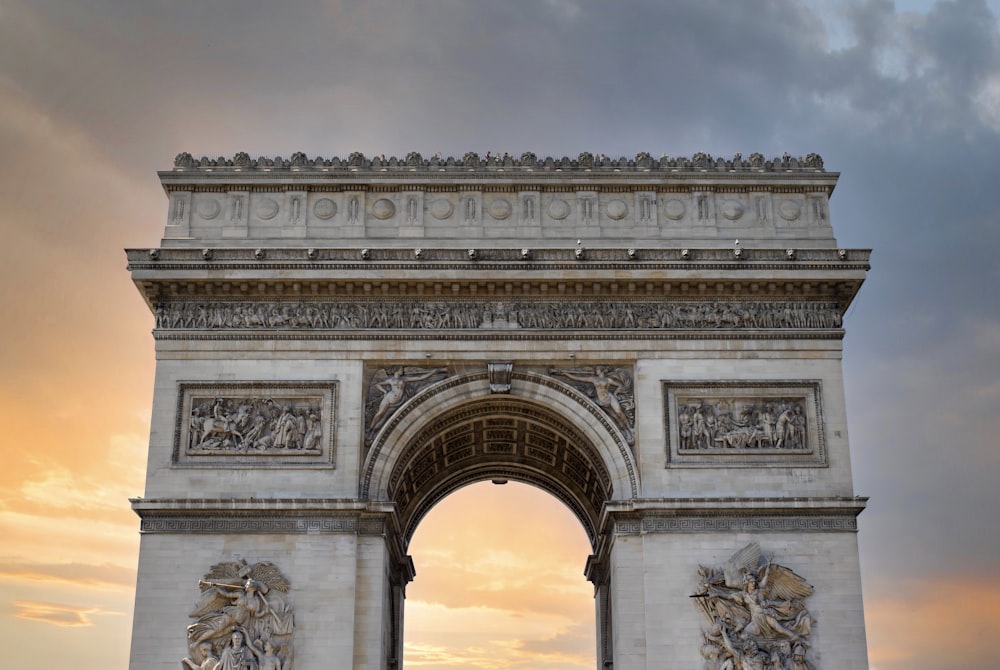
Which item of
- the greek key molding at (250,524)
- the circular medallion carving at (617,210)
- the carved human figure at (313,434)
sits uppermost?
the circular medallion carving at (617,210)

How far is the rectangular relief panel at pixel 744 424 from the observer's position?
29.7m

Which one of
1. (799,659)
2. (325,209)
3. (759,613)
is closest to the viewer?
(799,659)

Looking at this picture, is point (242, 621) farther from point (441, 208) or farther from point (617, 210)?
point (617, 210)

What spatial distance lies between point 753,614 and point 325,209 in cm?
1393

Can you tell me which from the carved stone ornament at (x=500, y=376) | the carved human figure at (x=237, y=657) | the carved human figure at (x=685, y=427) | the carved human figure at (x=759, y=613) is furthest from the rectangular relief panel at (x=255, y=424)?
the carved human figure at (x=759, y=613)

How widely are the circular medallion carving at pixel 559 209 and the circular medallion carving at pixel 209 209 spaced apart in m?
8.18

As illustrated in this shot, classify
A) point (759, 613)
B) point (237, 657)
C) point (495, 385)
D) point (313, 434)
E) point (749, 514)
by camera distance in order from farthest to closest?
point (495, 385) → point (313, 434) → point (749, 514) → point (759, 613) → point (237, 657)

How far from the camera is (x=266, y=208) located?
31.9 metres

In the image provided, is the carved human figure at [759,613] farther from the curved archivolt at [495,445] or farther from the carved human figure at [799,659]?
the curved archivolt at [495,445]

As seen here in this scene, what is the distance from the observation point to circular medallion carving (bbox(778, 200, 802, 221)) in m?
31.9

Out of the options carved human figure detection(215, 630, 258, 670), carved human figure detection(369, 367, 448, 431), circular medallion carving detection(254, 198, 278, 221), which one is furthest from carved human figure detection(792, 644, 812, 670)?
circular medallion carving detection(254, 198, 278, 221)

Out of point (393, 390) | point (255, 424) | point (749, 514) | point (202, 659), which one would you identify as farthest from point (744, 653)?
point (255, 424)

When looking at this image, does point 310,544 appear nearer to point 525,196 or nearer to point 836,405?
point 525,196

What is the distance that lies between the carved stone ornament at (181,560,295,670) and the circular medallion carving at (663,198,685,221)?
12.7 meters
